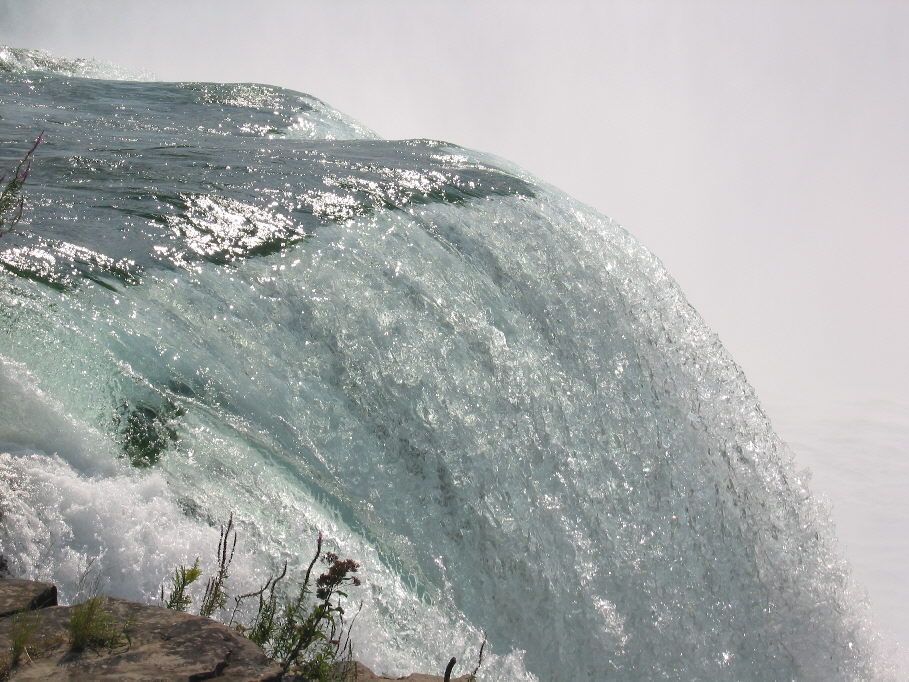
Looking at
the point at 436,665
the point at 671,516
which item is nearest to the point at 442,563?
the point at 436,665

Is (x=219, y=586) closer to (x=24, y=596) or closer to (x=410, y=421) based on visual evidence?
(x=24, y=596)

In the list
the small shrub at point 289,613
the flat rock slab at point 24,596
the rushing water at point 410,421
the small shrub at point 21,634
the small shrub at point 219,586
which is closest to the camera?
the small shrub at point 21,634

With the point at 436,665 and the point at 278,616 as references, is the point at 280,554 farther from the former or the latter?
the point at 436,665

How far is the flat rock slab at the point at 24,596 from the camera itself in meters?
1.83

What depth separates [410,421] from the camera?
3.42 m

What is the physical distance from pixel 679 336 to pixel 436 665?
294cm

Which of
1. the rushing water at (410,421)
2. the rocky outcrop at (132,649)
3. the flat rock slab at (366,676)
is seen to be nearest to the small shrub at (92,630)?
the rocky outcrop at (132,649)

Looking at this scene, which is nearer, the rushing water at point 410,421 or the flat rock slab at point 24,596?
the flat rock slab at point 24,596

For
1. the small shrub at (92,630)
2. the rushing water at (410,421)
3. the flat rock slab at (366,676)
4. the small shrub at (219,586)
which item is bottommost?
the flat rock slab at (366,676)

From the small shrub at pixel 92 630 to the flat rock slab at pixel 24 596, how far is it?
12 centimetres

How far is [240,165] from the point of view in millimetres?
5633

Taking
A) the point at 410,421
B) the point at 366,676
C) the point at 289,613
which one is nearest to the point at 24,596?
the point at 289,613

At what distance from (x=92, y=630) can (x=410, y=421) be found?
179 centimetres

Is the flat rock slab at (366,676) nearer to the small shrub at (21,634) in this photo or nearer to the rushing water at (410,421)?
the rushing water at (410,421)
